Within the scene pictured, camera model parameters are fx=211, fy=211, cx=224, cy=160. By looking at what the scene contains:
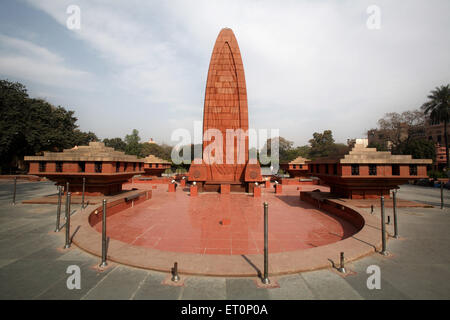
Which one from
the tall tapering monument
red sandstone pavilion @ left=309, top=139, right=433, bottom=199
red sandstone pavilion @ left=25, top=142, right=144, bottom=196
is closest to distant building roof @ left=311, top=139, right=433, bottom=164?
red sandstone pavilion @ left=309, top=139, right=433, bottom=199

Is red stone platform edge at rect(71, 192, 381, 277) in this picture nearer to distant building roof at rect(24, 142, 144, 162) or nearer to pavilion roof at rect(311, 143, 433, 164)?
pavilion roof at rect(311, 143, 433, 164)

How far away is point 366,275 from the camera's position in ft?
11.4

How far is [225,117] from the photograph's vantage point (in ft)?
58.3

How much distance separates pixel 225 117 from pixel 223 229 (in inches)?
487

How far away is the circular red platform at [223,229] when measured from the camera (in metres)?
5.44

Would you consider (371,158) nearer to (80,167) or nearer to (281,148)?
(80,167)

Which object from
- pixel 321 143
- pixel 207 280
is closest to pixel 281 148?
pixel 321 143

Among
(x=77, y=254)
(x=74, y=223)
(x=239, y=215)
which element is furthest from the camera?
(x=239, y=215)

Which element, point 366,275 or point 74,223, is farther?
point 74,223

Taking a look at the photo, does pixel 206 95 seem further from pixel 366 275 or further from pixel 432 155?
pixel 432 155

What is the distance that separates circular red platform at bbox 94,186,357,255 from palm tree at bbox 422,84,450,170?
3750 cm
